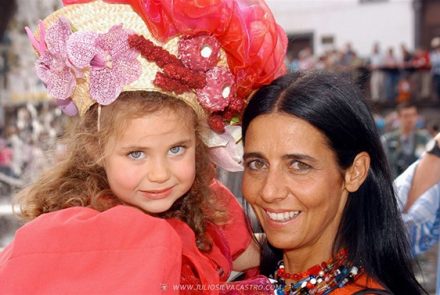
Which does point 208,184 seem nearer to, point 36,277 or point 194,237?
point 194,237

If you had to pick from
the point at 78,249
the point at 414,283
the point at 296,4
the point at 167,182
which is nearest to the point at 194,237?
the point at 167,182

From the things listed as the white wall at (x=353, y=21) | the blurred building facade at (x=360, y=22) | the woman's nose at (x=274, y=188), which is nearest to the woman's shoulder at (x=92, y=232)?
the woman's nose at (x=274, y=188)

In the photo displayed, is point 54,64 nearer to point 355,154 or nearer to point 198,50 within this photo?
point 198,50

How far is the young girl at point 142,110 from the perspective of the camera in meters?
1.94

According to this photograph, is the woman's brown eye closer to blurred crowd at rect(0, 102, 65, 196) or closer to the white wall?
blurred crowd at rect(0, 102, 65, 196)

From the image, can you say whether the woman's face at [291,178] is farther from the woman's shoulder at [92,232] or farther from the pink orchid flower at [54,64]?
the pink orchid flower at [54,64]

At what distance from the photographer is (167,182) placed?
2322 millimetres

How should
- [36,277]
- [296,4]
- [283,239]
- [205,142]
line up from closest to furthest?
[36,277], [283,239], [205,142], [296,4]

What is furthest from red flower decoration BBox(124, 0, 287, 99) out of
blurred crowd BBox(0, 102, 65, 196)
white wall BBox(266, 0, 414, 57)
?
white wall BBox(266, 0, 414, 57)

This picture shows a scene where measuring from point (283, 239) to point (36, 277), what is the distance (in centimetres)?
86

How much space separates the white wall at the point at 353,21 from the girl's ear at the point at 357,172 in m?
22.4

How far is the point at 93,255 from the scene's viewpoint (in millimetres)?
1843

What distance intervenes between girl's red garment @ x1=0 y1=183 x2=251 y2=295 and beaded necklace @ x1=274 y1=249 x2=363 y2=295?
0.51 m

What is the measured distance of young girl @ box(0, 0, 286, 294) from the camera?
194 cm
